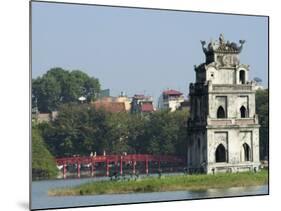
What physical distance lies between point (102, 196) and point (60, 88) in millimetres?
1181

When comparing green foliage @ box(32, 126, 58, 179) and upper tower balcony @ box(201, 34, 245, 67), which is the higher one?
upper tower balcony @ box(201, 34, 245, 67)

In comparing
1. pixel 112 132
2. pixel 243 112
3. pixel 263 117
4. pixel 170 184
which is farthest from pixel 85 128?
pixel 263 117

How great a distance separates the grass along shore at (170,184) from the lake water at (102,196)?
1.7 inches

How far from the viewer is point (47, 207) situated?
24.4 ft

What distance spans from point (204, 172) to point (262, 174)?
72 centimetres

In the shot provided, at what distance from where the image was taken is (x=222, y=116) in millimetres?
8422

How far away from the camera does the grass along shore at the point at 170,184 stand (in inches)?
305

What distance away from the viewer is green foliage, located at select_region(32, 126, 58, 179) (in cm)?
739

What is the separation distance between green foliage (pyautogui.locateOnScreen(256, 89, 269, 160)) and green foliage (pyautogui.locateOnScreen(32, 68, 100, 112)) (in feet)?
6.34

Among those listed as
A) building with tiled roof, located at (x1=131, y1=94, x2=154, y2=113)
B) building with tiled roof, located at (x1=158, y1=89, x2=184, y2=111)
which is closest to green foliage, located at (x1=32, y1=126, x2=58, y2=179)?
building with tiled roof, located at (x1=131, y1=94, x2=154, y2=113)

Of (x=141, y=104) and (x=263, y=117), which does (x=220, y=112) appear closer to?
(x=263, y=117)

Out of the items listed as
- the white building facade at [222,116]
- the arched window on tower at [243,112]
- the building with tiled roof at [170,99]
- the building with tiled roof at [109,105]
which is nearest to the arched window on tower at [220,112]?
the white building facade at [222,116]

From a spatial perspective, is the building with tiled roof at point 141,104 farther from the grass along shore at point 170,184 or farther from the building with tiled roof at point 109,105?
the grass along shore at point 170,184

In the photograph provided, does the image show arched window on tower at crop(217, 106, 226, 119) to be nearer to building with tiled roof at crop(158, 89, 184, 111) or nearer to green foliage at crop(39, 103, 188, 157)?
green foliage at crop(39, 103, 188, 157)
